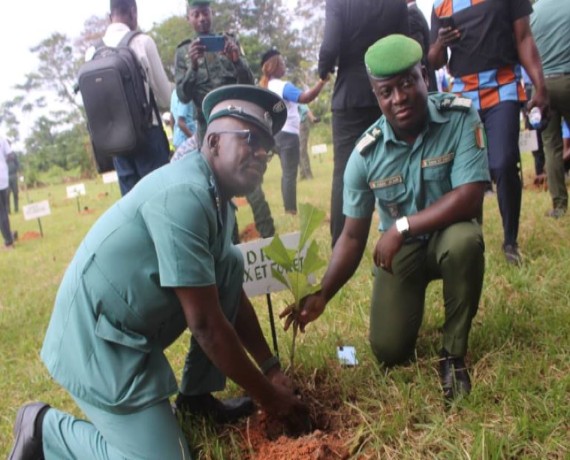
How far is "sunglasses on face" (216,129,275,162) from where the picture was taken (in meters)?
1.76

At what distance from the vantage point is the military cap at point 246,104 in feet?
5.84

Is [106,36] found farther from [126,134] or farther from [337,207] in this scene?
[337,207]

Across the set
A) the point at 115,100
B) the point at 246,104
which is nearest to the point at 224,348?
the point at 246,104

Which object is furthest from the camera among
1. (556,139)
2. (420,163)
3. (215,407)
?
(556,139)

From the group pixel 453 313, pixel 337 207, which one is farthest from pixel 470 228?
pixel 337 207

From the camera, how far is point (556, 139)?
4.27m

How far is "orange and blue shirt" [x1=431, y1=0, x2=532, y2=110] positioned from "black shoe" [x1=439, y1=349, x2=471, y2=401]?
167 cm

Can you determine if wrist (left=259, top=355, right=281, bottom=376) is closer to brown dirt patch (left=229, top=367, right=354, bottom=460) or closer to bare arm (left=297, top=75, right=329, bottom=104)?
brown dirt patch (left=229, top=367, right=354, bottom=460)

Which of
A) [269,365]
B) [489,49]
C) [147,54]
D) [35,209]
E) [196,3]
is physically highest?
[196,3]

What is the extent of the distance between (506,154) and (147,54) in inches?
87.8

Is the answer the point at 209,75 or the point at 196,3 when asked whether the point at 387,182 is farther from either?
the point at 196,3

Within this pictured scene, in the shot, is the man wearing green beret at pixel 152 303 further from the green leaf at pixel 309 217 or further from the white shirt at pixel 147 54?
the white shirt at pixel 147 54

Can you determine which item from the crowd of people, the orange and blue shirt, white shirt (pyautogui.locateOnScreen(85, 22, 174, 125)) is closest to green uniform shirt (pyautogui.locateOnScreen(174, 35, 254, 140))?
white shirt (pyautogui.locateOnScreen(85, 22, 174, 125))

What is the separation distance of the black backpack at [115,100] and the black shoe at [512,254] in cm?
223
